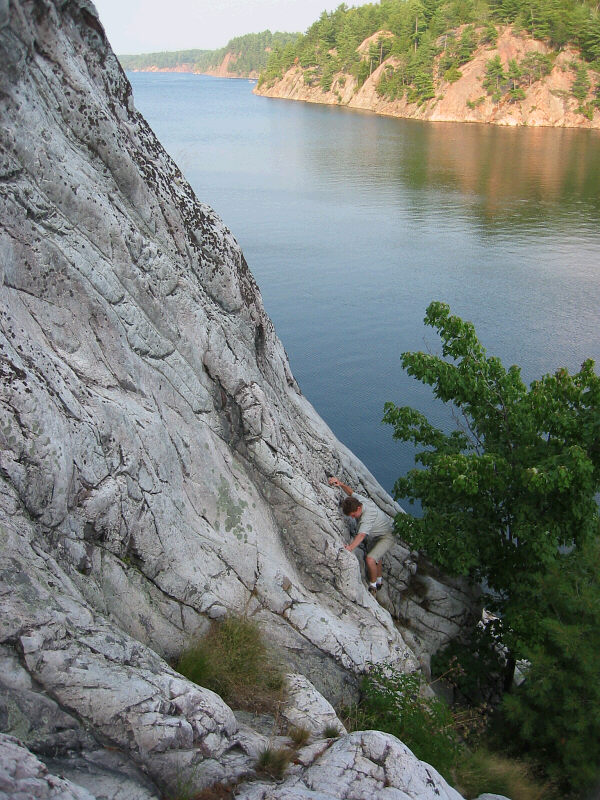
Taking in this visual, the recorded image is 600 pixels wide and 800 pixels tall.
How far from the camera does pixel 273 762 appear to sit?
18.8ft

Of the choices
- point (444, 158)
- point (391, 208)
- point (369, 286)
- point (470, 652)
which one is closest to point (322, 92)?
point (444, 158)

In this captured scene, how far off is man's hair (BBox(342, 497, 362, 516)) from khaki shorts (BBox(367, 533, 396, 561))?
692 mm

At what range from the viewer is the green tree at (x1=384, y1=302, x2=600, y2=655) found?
10.4 m

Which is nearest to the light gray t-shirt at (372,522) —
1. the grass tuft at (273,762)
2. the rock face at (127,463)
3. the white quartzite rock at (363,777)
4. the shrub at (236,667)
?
the rock face at (127,463)

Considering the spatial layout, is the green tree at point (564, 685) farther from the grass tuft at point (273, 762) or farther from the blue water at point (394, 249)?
the blue water at point (394, 249)

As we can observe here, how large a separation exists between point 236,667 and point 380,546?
170 inches

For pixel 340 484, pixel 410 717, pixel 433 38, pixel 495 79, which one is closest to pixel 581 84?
pixel 495 79

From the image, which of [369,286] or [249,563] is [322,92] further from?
[249,563]

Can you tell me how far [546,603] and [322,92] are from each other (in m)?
116

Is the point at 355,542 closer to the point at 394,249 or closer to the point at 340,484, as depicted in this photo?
the point at 340,484

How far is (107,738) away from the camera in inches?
198

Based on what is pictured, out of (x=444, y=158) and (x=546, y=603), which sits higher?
(x=444, y=158)

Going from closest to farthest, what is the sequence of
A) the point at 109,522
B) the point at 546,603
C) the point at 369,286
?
the point at 109,522 < the point at 546,603 < the point at 369,286

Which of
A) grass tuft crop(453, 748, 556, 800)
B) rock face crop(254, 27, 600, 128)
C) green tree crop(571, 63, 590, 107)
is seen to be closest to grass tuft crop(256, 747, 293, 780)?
grass tuft crop(453, 748, 556, 800)
